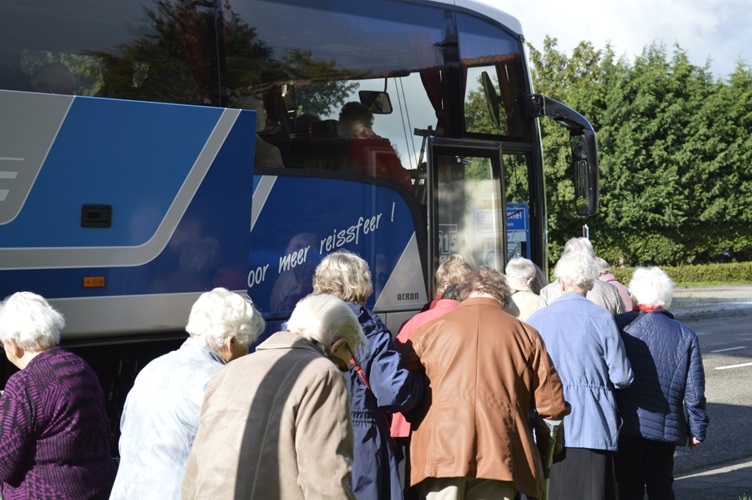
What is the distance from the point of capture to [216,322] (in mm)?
4203

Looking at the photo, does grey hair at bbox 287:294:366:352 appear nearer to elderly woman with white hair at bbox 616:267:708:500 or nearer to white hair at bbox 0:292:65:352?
white hair at bbox 0:292:65:352

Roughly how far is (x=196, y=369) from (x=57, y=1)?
10.8 ft

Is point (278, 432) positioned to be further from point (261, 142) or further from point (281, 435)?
point (261, 142)

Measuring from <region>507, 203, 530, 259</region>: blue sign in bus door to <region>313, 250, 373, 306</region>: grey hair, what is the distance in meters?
3.86

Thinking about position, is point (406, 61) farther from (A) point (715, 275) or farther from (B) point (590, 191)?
(A) point (715, 275)

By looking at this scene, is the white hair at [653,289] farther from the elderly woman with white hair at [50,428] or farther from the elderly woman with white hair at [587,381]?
the elderly woman with white hair at [50,428]

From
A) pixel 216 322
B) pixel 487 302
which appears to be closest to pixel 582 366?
pixel 487 302

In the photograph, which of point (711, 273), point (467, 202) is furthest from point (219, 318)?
point (711, 273)

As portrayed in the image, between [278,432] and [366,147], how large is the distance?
4.61 m

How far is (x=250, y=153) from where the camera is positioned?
269 inches

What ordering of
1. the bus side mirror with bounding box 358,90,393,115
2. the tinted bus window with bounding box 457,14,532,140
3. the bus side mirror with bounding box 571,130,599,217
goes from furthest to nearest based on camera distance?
the bus side mirror with bounding box 571,130,599,217 → the tinted bus window with bounding box 457,14,532,140 → the bus side mirror with bounding box 358,90,393,115

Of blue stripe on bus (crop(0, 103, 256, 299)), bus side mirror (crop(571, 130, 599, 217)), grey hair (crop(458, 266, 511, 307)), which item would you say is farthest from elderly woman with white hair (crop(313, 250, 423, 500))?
bus side mirror (crop(571, 130, 599, 217))

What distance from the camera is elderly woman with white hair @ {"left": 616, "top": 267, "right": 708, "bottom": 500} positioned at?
240 inches

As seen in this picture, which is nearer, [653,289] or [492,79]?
[653,289]
